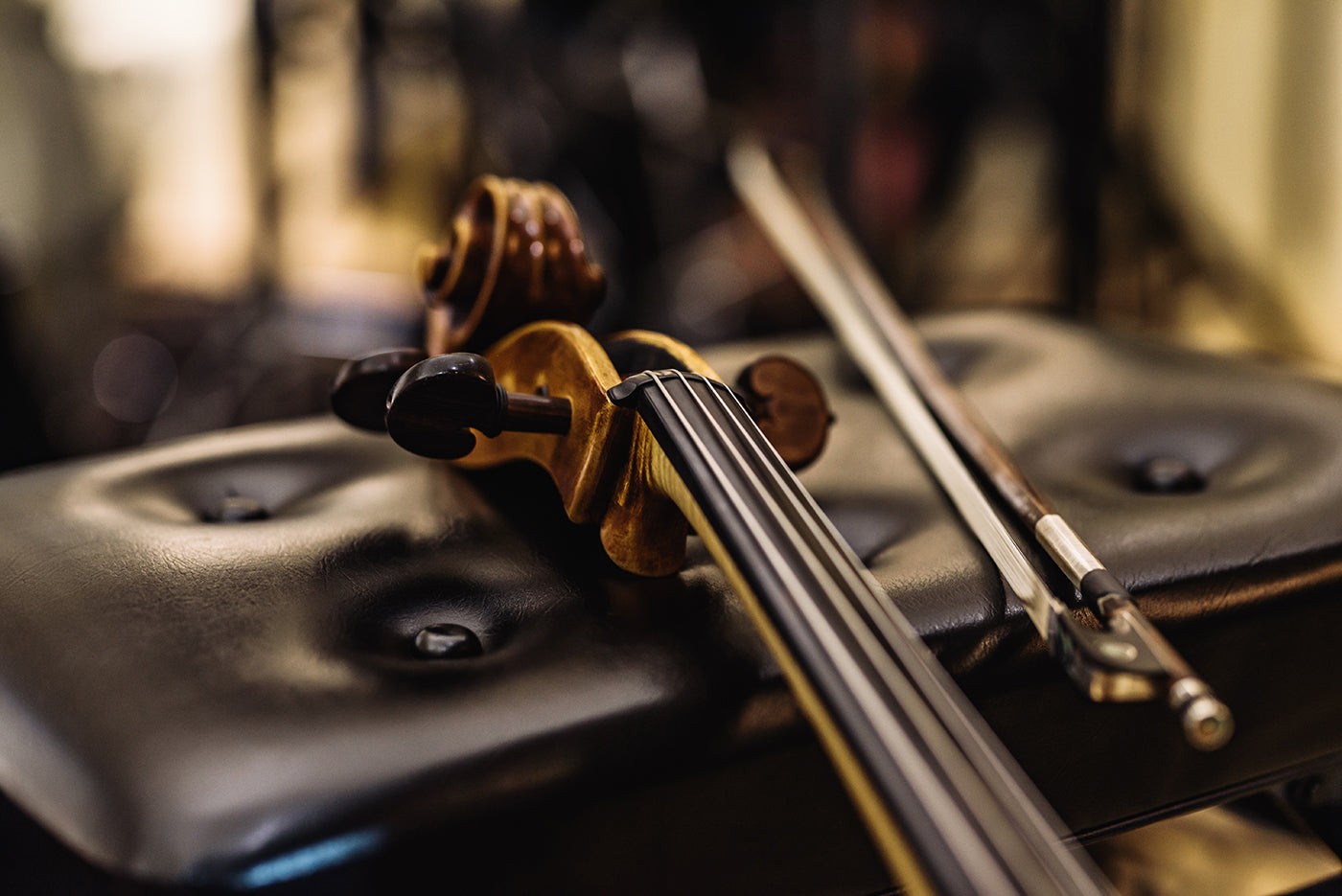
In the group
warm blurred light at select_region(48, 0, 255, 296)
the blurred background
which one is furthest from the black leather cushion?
warm blurred light at select_region(48, 0, 255, 296)

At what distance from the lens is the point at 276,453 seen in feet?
1.60

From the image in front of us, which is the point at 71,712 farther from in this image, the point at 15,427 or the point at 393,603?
the point at 15,427

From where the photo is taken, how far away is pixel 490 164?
164 centimetres

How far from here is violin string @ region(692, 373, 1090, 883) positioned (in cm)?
22

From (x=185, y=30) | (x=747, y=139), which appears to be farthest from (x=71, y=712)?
(x=185, y=30)

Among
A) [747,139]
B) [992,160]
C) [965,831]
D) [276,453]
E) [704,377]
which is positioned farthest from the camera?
[992,160]

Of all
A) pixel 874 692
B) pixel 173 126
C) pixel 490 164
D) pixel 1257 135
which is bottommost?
pixel 874 692

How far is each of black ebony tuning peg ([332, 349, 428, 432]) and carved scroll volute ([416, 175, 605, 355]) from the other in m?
0.05

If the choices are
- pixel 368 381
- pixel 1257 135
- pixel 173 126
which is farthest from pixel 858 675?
pixel 173 126

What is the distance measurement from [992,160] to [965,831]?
1.60 meters

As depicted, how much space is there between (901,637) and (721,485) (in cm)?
7

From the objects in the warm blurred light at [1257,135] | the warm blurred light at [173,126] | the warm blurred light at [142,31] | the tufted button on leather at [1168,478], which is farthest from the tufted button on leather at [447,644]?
the warm blurred light at [142,31]

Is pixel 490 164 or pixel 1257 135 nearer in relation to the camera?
pixel 1257 135

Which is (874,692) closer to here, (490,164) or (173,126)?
(490,164)
